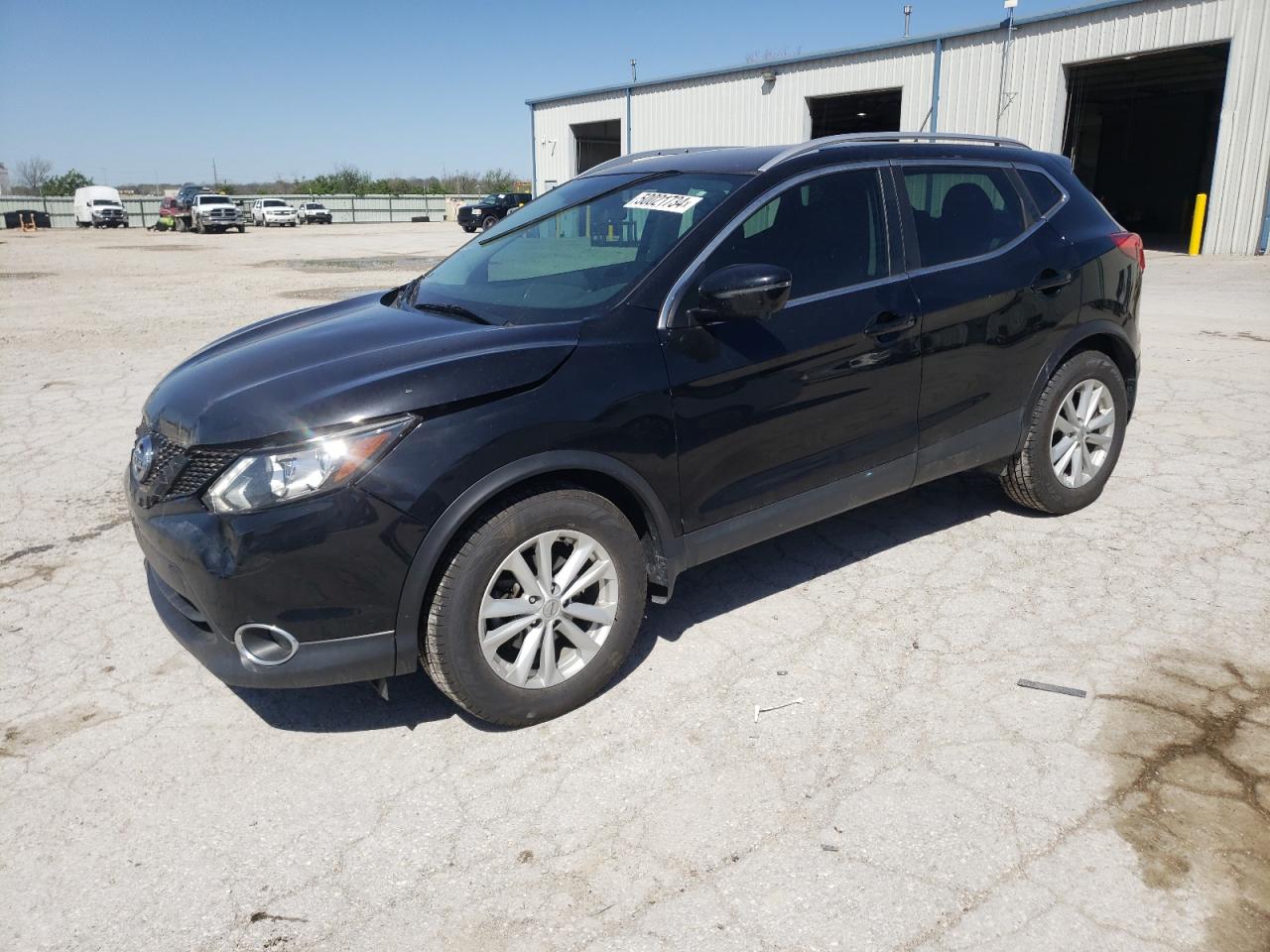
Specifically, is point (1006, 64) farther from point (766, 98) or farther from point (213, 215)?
point (213, 215)

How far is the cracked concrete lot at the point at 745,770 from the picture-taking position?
2338 mm

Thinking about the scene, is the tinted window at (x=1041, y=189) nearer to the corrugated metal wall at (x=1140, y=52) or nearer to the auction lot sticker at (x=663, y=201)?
the auction lot sticker at (x=663, y=201)

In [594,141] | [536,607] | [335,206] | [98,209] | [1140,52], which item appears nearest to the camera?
[536,607]

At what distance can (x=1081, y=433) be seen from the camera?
4715mm

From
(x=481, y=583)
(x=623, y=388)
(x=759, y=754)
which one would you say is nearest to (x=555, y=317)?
(x=623, y=388)

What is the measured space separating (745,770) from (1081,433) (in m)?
2.83

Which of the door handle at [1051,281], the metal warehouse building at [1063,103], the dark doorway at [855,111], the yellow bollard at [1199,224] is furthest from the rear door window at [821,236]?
the dark doorway at [855,111]

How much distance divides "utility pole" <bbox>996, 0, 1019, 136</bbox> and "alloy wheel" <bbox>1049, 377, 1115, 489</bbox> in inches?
793

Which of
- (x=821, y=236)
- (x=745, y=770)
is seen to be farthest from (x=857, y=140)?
(x=745, y=770)

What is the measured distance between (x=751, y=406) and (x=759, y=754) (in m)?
1.19

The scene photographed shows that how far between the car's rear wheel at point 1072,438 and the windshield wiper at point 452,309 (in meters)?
2.65

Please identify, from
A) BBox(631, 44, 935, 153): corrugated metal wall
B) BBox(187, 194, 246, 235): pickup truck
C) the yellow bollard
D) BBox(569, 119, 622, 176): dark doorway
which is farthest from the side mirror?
BBox(187, 194, 246, 235): pickup truck

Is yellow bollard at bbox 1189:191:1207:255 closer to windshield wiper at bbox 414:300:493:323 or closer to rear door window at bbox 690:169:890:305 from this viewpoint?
rear door window at bbox 690:169:890:305

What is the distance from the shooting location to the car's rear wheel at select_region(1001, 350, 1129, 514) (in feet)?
14.8
